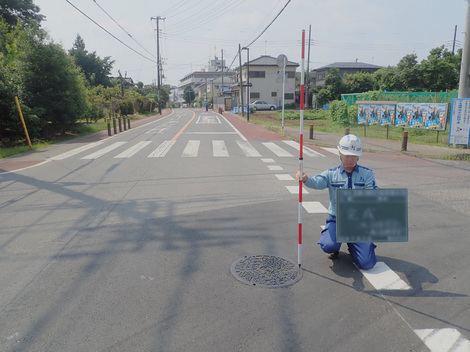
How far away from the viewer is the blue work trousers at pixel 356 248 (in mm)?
4031

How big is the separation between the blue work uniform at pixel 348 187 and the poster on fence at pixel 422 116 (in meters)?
13.3

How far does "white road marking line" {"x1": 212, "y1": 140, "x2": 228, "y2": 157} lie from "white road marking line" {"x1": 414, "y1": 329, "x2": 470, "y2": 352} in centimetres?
985

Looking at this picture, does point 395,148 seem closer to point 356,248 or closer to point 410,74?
point 356,248

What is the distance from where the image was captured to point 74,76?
753 inches

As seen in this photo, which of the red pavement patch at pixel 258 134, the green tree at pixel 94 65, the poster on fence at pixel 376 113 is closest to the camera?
the red pavement patch at pixel 258 134

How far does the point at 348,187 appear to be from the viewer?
4.12 metres

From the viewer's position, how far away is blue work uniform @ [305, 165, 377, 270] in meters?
4.05

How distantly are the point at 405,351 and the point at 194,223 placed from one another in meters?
3.48

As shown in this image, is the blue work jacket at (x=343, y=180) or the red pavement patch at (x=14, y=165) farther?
the red pavement patch at (x=14, y=165)

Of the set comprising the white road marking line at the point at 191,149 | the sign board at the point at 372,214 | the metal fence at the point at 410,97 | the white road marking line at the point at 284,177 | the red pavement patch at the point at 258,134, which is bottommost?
the white road marking line at the point at 284,177

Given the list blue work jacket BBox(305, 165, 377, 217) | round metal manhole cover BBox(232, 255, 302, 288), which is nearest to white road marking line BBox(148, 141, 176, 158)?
round metal manhole cover BBox(232, 255, 302, 288)

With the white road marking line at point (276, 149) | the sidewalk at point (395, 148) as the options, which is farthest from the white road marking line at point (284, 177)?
the sidewalk at point (395, 148)

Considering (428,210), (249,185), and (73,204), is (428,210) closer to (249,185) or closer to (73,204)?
(249,185)

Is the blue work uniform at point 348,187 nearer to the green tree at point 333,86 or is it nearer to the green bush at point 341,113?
the green bush at point 341,113
